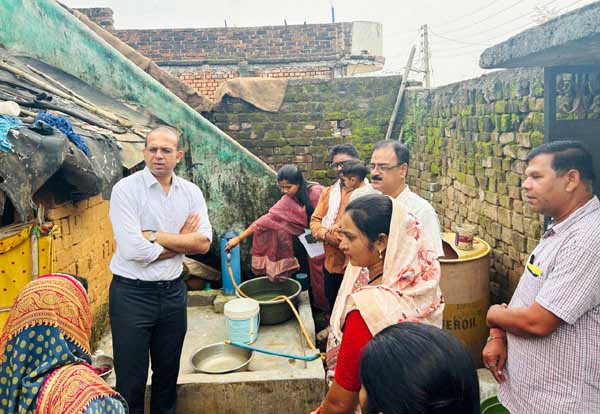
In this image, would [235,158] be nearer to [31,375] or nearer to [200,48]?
[31,375]

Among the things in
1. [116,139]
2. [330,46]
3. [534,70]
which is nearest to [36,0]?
[116,139]

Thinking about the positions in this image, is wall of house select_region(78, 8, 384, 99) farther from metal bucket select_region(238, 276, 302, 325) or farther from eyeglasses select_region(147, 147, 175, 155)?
eyeglasses select_region(147, 147, 175, 155)

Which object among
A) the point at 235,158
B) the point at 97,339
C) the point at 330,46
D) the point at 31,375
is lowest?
the point at 97,339

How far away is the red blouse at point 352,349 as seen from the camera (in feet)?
5.15

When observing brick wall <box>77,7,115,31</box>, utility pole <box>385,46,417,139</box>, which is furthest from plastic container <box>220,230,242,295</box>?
brick wall <box>77,7,115,31</box>

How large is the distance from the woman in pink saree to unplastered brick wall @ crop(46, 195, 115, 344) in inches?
51.5

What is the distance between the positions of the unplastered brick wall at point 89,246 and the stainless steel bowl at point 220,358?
0.95 metres

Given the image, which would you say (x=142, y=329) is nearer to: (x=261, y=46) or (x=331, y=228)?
(x=331, y=228)

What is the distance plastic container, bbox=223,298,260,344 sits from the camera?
396cm

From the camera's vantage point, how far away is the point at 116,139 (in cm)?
401

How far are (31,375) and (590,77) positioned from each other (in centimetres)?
323

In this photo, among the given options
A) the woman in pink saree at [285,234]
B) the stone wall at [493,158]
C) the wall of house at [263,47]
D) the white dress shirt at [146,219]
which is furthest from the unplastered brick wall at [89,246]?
the wall of house at [263,47]

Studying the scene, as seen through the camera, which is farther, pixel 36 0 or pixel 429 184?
pixel 429 184

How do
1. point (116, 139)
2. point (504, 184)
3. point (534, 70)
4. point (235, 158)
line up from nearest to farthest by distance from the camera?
1. point (534, 70)
2. point (116, 139)
3. point (504, 184)
4. point (235, 158)
